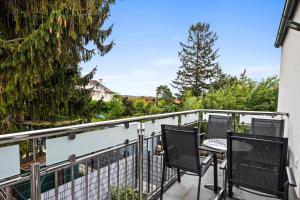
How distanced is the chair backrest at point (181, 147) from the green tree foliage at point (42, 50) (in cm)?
458

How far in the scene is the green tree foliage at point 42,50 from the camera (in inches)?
228

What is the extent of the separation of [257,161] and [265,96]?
29.5ft

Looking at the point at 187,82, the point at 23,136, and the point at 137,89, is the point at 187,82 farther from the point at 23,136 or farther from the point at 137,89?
the point at 23,136

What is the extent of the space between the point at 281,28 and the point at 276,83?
6.21 metres

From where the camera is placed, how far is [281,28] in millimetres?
4906

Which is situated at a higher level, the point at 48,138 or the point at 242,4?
the point at 242,4

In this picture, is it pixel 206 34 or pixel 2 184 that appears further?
pixel 206 34

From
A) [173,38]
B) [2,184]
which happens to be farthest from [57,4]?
[173,38]

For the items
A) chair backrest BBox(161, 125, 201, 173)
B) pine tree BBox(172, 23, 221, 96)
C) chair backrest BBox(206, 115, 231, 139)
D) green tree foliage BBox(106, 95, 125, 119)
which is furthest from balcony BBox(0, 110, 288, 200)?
pine tree BBox(172, 23, 221, 96)

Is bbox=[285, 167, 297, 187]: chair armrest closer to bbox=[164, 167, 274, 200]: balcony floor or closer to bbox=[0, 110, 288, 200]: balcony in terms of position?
bbox=[164, 167, 274, 200]: balcony floor

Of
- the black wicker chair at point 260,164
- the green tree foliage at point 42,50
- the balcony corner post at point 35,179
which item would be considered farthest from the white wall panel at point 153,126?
the green tree foliage at point 42,50

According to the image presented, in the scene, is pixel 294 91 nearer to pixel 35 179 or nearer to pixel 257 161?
pixel 257 161

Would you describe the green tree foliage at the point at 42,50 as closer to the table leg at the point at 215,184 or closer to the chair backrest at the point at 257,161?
the table leg at the point at 215,184

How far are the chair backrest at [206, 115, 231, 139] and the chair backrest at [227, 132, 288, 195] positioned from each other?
5.40 ft
